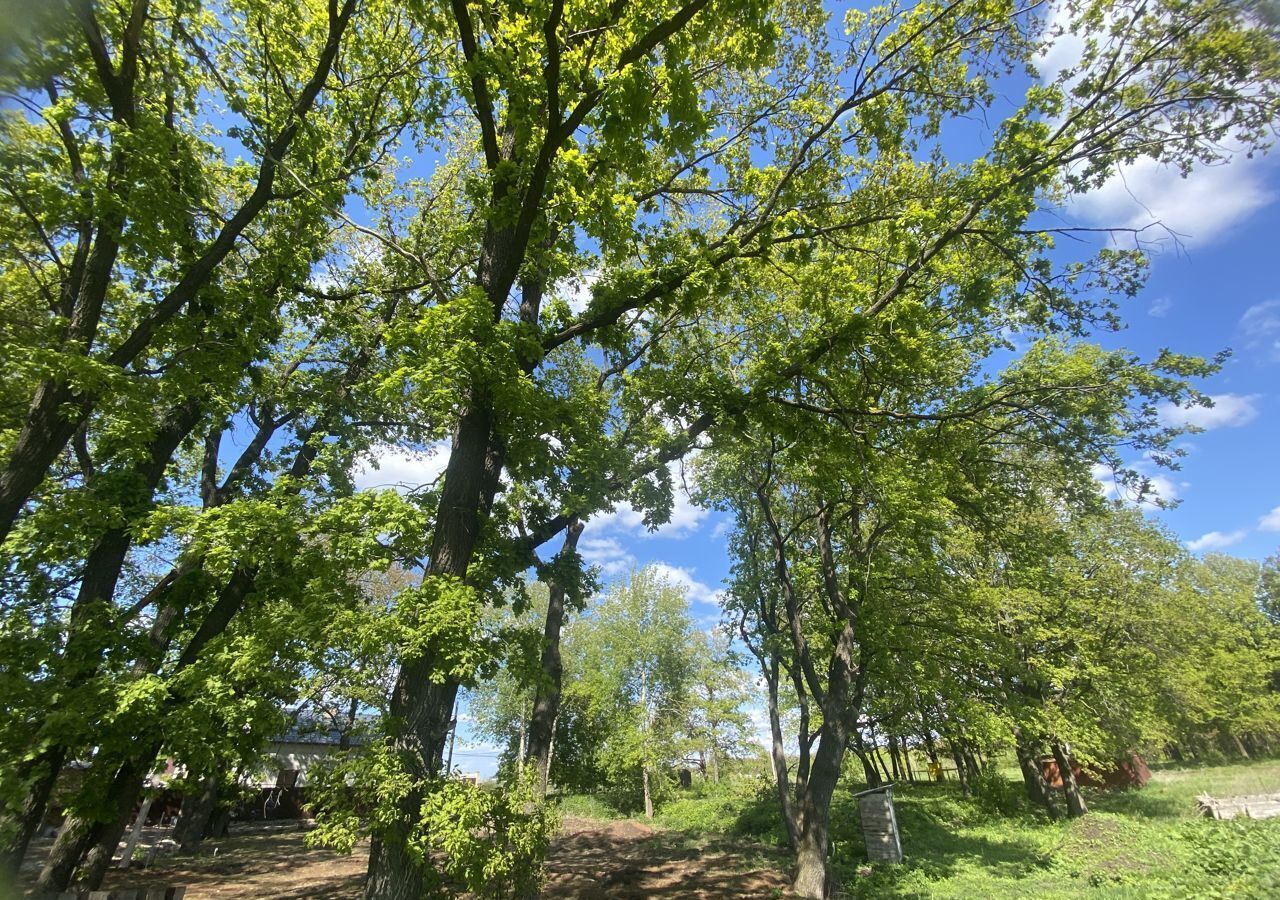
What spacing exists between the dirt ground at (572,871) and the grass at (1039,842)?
197cm

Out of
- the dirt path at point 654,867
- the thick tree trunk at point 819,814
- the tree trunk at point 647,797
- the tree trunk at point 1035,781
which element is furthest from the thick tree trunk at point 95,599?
the tree trunk at point 1035,781

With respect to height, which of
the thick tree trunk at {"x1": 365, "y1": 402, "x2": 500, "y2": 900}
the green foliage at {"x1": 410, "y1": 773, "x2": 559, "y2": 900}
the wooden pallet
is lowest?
the wooden pallet

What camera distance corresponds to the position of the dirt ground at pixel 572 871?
12.2 m

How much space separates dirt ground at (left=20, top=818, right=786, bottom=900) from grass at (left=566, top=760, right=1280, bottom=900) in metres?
1.97

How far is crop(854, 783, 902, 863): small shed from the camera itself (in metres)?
14.7

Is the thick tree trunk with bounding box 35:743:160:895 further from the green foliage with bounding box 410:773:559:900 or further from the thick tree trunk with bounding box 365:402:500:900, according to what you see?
the green foliage with bounding box 410:773:559:900

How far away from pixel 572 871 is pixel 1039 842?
39.6 ft

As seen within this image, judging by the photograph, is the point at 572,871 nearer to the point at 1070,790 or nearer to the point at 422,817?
the point at 422,817

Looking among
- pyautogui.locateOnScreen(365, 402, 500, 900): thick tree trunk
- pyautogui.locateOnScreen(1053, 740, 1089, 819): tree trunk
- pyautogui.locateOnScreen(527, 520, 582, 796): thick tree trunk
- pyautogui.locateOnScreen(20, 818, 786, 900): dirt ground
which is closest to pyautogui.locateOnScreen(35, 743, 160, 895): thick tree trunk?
pyautogui.locateOnScreen(20, 818, 786, 900): dirt ground

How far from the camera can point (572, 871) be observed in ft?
46.2

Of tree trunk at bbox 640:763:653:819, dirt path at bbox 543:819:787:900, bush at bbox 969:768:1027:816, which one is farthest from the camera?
tree trunk at bbox 640:763:653:819

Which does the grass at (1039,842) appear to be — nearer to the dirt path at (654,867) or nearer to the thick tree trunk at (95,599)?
the dirt path at (654,867)

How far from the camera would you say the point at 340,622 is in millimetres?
5887

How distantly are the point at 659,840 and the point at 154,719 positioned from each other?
16.7 metres
